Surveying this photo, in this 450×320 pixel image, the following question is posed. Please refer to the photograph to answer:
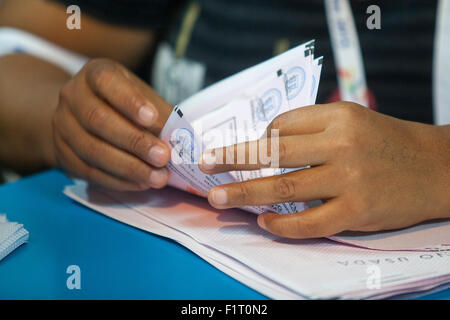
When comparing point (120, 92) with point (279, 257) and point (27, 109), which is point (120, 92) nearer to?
point (279, 257)

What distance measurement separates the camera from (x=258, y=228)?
0.61m

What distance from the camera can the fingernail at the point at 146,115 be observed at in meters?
0.61

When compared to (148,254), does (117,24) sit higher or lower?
higher

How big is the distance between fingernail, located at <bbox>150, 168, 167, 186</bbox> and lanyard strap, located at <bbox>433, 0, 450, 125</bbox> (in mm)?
609

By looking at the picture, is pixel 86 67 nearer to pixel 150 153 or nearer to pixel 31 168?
pixel 150 153

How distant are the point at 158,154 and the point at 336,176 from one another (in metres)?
0.22

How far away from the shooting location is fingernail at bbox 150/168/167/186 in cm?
64

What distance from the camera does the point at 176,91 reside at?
49.1 inches

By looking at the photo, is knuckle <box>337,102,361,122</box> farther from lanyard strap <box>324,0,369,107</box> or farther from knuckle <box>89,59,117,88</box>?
lanyard strap <box>324,0,369,107</box>

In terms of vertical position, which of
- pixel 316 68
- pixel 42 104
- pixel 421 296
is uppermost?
pixel 42 104

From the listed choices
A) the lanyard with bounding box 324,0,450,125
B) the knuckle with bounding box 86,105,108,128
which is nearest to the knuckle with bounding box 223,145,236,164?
the knuckle with bounding box 86,105,108,128
